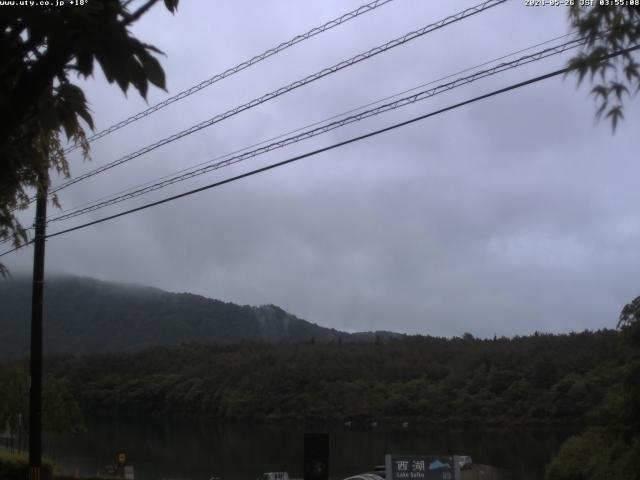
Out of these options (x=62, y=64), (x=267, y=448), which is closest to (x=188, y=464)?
(x=267, y=448)

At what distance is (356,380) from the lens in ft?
424

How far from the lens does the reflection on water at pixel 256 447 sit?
69.6 meters

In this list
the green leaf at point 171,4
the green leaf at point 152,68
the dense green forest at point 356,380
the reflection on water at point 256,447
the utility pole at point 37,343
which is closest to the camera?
the green leaf at point 152,68

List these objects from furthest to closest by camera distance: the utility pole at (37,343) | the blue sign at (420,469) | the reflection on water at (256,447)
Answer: the reflection on water at (256,447), the blue sign at (420,469), the utility pole at (37,343)

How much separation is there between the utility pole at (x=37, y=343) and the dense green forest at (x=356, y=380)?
87153 millimetres

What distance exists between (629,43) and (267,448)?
95938 mm

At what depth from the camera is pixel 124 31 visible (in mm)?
4113

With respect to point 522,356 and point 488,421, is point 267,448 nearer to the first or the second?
point 488,421

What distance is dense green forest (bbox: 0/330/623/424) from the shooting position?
351 ft

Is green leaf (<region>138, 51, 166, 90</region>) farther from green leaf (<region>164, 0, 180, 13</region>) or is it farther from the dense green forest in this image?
the dense green forest

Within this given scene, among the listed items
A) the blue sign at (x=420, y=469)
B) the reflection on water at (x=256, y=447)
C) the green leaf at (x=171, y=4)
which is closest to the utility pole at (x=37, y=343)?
the blue sign at (x=420, y=469)

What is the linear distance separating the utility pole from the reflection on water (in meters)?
41.2

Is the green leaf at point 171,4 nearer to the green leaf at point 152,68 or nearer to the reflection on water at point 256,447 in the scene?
the green leaf at point 152,68

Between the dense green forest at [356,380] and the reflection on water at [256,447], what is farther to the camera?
the dense green forest at [356,380]
